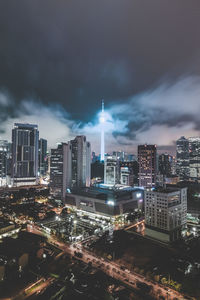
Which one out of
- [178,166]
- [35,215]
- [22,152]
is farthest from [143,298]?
[178,166]

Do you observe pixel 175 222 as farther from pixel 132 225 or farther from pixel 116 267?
pixel 116 267

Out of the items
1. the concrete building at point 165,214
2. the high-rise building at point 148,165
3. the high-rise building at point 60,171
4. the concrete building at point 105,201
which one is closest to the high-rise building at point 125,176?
the high-rise building at point 148,165

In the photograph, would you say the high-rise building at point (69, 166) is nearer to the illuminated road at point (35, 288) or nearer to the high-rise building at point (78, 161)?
the high-rise building at point (78, 161)

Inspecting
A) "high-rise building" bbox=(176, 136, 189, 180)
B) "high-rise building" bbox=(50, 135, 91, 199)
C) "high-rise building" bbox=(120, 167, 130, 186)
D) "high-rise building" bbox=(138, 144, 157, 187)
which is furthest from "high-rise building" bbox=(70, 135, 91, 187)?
"high-rise building" bbox=(176, 136, 189, 180)

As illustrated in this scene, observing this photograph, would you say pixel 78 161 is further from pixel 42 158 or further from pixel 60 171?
pixel 42 158

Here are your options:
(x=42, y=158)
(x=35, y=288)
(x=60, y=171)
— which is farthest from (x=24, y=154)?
(x=35, y=288)

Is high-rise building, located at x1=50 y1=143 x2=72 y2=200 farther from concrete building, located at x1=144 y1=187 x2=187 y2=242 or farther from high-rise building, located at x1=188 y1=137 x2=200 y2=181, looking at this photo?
high-rise building, located at x1=188 y1=137 x2=200 y2=181

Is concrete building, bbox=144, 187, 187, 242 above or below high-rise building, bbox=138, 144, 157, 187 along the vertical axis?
below
